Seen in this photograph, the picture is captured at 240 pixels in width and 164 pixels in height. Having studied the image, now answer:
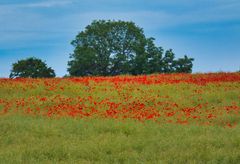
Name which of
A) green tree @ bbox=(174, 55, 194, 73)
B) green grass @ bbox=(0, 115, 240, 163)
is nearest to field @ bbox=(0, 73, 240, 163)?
green grass @ bbox=(0, 115, 240, 163)

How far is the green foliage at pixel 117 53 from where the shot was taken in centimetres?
5225

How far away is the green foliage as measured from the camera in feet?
171

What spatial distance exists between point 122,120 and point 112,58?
115 feet

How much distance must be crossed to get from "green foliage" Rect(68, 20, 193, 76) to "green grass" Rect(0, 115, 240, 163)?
33.8m

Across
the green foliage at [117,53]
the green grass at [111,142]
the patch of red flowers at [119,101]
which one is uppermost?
the green foliage at [117,53]

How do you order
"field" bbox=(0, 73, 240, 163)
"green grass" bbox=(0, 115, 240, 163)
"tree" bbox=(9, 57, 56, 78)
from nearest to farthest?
Result: "green grass" bbox=(0, 115, 240, 163), "field" bbox=(0, 73, 240, 163), "tree" bbox=(9, 57, 56, 78)

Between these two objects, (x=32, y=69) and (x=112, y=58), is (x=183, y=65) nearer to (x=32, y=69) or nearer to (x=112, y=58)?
(x=112, y=58)

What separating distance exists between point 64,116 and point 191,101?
702 centimetres

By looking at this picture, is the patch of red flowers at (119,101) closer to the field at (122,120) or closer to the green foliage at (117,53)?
the field at (122,120)

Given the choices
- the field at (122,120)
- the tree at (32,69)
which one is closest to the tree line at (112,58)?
the tree at (32,69)

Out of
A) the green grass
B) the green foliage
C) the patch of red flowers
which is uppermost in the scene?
the green foliage

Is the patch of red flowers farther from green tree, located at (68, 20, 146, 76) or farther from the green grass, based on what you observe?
green tree, located at (68, 20, 146, 76)

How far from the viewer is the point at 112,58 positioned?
177 feet

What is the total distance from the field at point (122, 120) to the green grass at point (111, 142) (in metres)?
0.03
